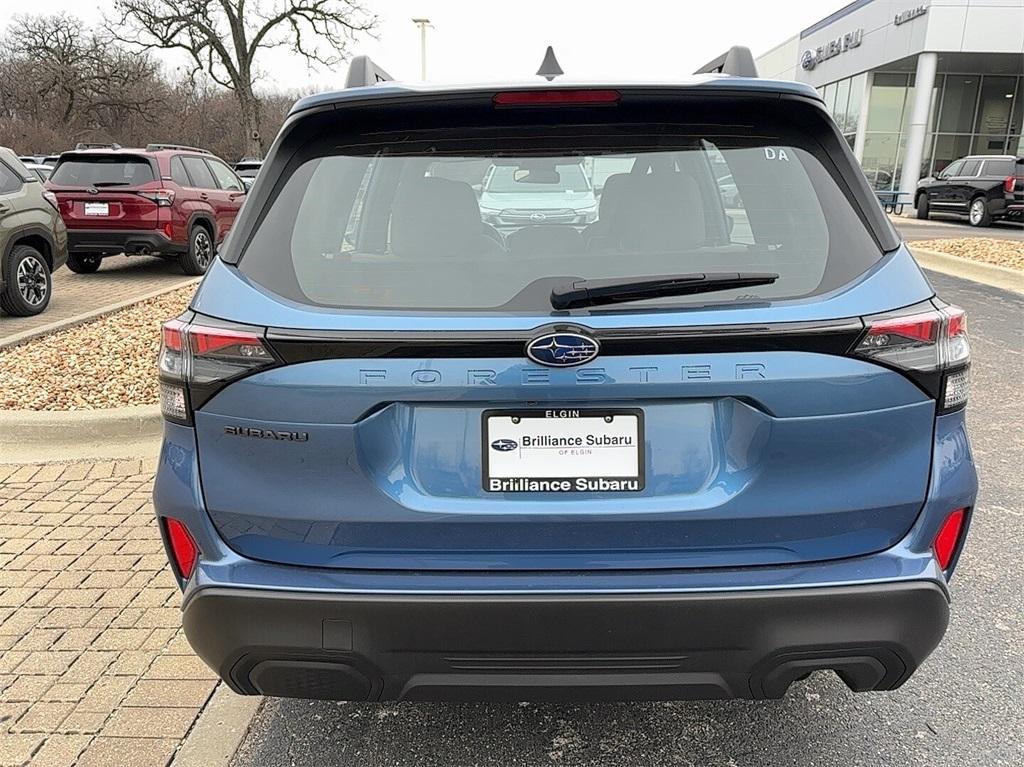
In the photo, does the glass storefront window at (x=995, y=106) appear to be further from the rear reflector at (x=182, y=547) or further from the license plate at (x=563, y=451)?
the rear reflector at (x=182, y=547)

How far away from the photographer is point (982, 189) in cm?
2258

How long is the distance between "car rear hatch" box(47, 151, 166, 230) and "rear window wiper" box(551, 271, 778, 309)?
11.1 metres

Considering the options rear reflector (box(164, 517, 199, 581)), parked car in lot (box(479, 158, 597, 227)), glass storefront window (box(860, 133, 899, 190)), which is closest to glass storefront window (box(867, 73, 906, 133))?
glass storefront window (box(860, 133, 899, 190))

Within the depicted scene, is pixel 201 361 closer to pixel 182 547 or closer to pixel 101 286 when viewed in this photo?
pixel 182 547

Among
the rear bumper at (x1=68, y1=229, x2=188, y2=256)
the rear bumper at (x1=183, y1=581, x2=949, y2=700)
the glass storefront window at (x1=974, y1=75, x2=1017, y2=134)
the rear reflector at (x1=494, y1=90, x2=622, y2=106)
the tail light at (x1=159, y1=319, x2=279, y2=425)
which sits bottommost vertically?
the rear bumper at (x1=68, y1=229, x2=188, y2=256)

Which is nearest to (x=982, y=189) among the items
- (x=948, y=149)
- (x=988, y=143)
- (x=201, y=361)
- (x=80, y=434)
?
(x=948, y=149)

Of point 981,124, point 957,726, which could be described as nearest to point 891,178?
point 981,124

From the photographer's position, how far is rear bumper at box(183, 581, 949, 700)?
186 cm

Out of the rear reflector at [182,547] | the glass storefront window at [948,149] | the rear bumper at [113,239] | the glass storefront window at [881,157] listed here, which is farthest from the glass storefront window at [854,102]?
the rear reflector at [182,547]

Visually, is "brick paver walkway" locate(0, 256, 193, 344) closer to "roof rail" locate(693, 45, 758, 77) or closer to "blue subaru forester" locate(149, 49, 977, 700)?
"blue subaru forester" locate(149, 49, 977, 700)

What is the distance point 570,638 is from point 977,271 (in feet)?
43.9

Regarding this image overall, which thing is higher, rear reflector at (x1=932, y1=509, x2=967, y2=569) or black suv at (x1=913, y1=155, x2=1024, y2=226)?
rear reflector at (x1=932, y1=509, x2=967, y2=569)

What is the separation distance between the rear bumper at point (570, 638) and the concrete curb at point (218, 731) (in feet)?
2.12

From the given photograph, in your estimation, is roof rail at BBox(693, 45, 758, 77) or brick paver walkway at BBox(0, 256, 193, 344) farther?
brick paver walkway at BBox(0, 256, 193, 344)
